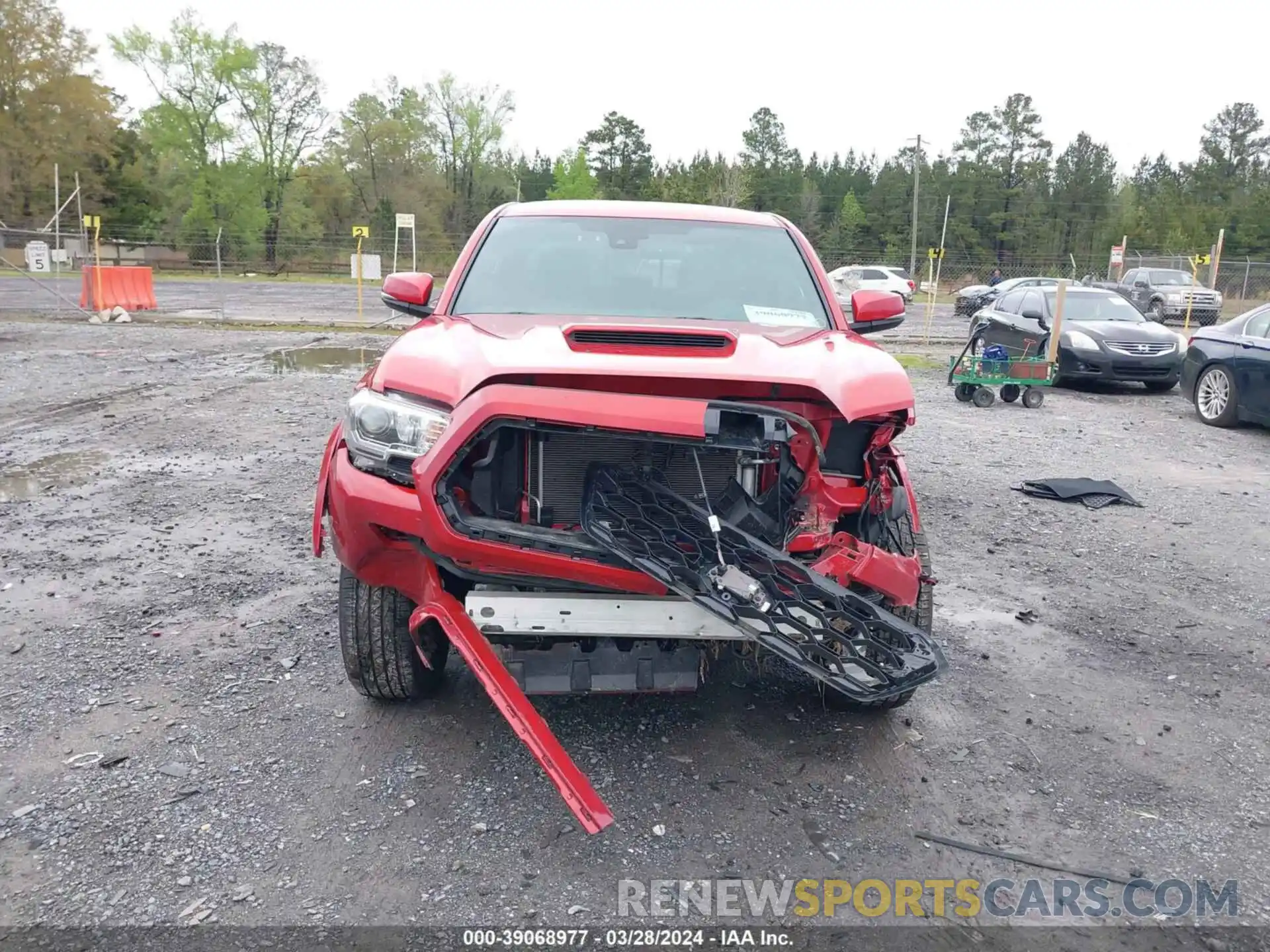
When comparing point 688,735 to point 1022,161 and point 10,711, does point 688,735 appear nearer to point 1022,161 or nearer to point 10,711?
point 10,711

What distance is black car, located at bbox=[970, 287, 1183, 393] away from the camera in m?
13.2

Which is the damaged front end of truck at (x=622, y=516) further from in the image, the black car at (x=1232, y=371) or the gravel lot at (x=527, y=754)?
the black car at (x=1232, y=371)

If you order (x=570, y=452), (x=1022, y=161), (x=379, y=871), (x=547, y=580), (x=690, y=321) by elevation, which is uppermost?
(x=1022, y=161)

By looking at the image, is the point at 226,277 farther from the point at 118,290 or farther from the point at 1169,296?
the point at 1169,296

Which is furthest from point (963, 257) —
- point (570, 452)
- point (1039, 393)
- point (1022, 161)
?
point (570, 452)

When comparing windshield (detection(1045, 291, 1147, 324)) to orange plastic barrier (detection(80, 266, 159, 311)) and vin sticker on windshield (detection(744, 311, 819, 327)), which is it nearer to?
vin sticker on windshield (detection(744, 311, 819, 327))

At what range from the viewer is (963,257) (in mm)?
64562

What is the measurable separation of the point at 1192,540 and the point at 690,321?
4.34 meters

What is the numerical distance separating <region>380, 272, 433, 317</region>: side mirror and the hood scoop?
1508 mm

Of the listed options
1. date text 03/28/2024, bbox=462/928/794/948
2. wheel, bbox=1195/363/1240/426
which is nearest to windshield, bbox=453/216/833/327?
date text 03/28/2024, bbox=462/928/794/948

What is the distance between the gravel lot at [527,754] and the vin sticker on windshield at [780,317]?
58.8 inches

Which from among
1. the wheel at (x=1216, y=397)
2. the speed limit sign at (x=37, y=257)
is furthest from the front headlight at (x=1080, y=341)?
the speed limit sign at (x=37, y=257)

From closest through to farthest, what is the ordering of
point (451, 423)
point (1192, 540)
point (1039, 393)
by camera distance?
point (451, 423), point (1192, 540), point (1039, 393)

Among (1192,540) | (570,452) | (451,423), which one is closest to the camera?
(451,423)
